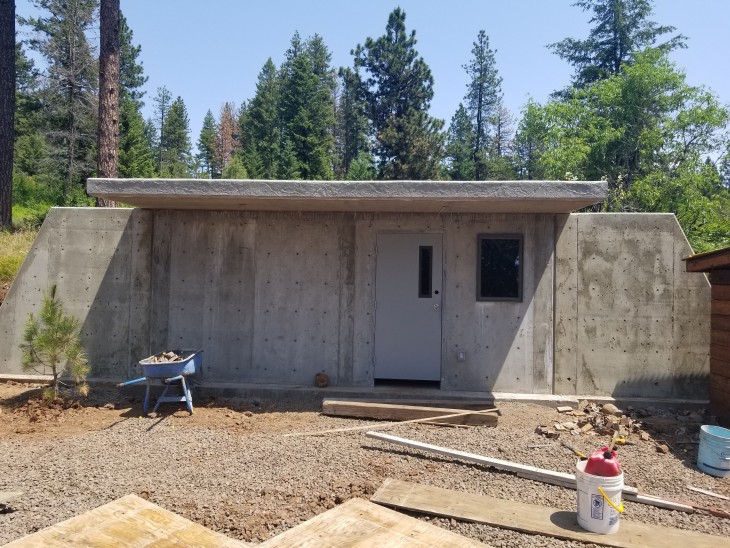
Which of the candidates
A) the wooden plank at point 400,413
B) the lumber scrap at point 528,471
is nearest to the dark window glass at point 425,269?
the wooden plank at point 400,413

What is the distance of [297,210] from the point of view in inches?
307

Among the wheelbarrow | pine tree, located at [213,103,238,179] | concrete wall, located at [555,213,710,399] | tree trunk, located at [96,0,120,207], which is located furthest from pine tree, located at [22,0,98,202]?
pine tree, located at [213,103,238,179]

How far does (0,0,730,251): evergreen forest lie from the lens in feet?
59.5

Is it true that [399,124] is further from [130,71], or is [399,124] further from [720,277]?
[720,277]

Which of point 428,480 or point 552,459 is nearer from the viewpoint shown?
point 428,480

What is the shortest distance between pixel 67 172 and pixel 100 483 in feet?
76.2

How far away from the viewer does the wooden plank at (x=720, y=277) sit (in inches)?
259

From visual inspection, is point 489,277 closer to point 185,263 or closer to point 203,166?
point 185,263

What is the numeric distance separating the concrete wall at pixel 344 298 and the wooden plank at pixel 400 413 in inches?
40.2

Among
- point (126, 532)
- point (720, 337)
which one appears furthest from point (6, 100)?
point (720, 337)

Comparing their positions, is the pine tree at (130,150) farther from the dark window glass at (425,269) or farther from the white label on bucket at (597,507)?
the white label on bucket at (597,507)

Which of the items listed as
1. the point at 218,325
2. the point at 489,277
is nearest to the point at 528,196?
the point at 489,277

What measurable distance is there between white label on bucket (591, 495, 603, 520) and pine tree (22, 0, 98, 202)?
2428 cm

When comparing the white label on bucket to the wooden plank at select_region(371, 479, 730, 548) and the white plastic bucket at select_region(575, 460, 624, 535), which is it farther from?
the wooden plank at select_region(371, 479, 730, 548)
